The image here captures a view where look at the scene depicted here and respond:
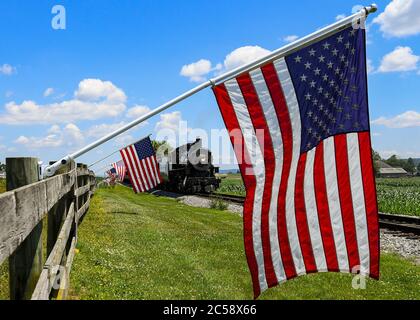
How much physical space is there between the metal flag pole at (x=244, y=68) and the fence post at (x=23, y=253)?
73 centimetres

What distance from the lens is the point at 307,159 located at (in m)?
4.52

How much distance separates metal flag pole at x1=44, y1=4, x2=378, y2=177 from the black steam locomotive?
104 feet

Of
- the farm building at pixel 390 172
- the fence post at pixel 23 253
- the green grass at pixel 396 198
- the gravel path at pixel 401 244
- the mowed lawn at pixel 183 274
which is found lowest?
the farm building at pixel 390 172

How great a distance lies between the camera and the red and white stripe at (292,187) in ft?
14.2

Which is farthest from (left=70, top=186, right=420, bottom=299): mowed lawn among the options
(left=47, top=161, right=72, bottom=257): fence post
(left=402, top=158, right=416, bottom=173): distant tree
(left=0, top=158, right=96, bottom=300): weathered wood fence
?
(left=402, top=158, right=416, bottom=173): distant tree

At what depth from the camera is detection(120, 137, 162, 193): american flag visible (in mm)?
19719

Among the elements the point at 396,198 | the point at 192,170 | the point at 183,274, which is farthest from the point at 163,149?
the point at 183,274

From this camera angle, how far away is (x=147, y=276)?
21.4 ft

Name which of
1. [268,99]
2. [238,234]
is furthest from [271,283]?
[238,234]

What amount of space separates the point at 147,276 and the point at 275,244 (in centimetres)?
285

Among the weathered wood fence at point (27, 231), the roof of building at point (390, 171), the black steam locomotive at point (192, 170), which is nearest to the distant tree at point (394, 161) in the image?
the roof of building at point (390, 171)

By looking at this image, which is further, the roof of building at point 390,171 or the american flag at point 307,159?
the roof of building at point 390,171

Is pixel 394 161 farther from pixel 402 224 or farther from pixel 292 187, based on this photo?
pixel 292 187

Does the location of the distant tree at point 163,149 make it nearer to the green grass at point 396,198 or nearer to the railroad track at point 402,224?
the green grass at point 396,198
